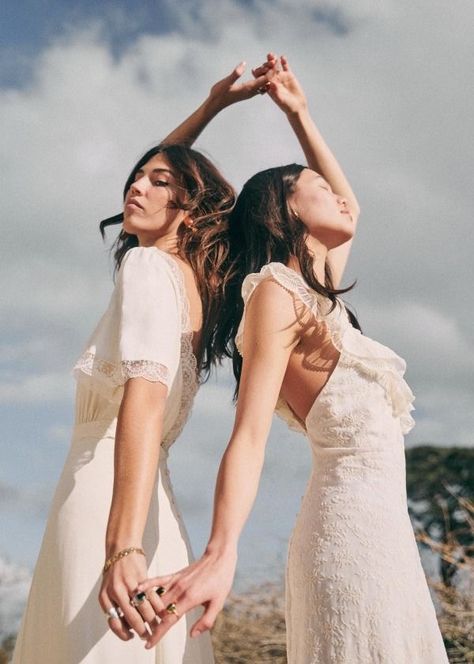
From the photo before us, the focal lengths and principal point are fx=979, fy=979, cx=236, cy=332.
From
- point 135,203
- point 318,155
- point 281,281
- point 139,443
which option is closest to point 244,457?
point 139,443

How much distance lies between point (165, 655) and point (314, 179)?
160 cm

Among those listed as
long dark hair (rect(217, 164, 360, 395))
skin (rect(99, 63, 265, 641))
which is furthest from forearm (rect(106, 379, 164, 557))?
long dark hair (rect(217, 164, 360, 395))

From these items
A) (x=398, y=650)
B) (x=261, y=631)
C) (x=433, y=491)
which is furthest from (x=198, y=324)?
(x=433, y=491)

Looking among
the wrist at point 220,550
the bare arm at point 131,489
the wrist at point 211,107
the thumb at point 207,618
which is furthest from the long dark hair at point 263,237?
the thumb at point 207,618

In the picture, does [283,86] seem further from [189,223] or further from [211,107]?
[189,223]

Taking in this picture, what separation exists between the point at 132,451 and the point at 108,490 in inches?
12.3

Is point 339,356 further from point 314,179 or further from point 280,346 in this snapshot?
point 314,179

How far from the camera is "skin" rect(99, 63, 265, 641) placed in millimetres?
2283

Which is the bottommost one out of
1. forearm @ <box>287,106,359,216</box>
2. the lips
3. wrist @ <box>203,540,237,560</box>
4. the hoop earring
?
wrist @ <box>203,540,237,560</box>

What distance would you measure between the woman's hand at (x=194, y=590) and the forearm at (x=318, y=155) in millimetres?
1902

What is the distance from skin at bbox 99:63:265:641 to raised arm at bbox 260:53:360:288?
0.70 meters

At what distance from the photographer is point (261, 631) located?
8.71 m

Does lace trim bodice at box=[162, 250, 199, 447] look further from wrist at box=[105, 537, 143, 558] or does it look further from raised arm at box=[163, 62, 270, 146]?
raised arm at box=[163, 62, 270, 146]

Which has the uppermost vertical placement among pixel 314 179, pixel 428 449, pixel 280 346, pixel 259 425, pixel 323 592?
pixel 428 449
